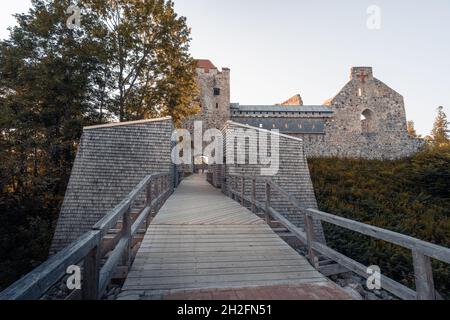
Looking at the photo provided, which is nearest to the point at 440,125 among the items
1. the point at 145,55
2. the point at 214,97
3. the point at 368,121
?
the point at 368,121

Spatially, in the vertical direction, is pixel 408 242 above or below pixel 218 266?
above

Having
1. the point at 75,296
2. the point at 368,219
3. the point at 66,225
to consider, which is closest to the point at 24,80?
the point at 66,225

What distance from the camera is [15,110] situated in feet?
39.6

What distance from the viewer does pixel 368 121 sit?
23641 mm

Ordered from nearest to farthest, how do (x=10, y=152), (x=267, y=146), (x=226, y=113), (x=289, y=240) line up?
1. (x=289, y=240)
2. (x=267, y=146)
3. (x=10, y=152)
4. (x=226, y=113)

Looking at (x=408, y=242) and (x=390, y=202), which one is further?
(x=390, y=202)

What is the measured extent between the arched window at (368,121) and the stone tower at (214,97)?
13931mm

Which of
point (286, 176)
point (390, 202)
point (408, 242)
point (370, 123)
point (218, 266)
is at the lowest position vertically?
point (390, 202)

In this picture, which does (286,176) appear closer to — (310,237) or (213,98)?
(310,237)

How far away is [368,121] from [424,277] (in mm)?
25799

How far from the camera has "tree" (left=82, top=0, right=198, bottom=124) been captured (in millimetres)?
13460

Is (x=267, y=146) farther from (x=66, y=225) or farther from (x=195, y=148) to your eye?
(x=195, y=148)

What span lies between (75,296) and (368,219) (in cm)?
1027

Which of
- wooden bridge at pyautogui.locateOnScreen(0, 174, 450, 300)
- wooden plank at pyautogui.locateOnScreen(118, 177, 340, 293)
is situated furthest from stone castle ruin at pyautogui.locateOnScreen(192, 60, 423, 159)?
wooden bridge at pyautogui.locateOnScreen(0, 174, 450, 300)
